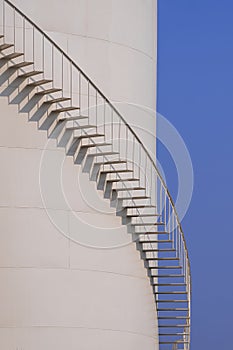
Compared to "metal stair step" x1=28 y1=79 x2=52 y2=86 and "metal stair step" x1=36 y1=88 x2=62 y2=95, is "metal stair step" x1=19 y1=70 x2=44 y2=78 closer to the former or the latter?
"metal stair step" x1=28 y1=79 x2=52 y2=86

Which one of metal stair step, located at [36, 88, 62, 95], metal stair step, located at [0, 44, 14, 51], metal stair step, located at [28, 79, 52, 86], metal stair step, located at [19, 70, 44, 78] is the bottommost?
metal stair step, located at [36, 88, 62, 95]

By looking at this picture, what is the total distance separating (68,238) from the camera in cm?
2752

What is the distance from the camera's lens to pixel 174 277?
97.8 ft

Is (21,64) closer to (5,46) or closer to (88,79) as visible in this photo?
(5,46)

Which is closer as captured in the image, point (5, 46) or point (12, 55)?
point (5, 46)

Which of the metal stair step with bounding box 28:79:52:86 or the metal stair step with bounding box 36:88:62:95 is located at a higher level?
the metal stair step with bounding box 28:79:52:86

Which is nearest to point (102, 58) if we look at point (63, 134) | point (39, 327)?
point (63, 134)

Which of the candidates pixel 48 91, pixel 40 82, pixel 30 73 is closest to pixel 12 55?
pixel 30 73

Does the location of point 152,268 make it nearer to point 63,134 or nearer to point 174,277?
point 174,277

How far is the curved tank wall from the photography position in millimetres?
26953

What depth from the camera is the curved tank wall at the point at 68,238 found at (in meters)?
27.0

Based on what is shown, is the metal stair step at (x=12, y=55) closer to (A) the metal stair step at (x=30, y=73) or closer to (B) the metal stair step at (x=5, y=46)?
(B) the metal stair step at (x=5, y=46)

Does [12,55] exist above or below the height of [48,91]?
above

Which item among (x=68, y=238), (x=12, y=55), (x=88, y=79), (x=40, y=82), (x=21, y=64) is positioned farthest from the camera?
(x=88, y=79)
